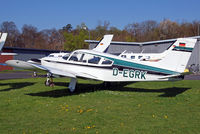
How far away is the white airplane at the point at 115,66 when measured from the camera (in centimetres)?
972

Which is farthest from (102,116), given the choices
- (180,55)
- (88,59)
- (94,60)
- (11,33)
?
(11,33)

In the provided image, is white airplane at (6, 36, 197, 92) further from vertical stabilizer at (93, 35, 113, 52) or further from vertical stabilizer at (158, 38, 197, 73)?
vertical stabilizer at (93, 35, 113, 52)

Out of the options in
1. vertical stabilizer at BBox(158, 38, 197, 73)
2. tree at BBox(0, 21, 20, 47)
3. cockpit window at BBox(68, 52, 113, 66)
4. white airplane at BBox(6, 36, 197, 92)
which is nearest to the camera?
vertical stabilizer at BBox(158, 38, 197, 73)

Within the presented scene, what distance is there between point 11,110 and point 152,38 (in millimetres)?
60877

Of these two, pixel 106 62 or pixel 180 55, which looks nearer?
pixel 180 55

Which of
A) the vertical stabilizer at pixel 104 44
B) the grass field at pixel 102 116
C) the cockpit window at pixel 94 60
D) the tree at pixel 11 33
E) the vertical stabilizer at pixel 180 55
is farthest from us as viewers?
the tree at pixel 11 33

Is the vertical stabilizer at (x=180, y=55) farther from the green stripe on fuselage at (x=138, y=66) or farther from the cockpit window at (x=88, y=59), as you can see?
the cockpit window at (x=88, y=59)

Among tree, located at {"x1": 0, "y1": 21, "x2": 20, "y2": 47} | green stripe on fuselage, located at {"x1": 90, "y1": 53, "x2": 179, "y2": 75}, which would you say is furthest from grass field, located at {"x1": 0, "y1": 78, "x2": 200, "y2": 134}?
tree, located at {"x1": 0, "y1": 21, "x2": 20, "y2": 47}

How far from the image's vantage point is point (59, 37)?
3295 inches

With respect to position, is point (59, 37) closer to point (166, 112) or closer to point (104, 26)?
point (104, 26)

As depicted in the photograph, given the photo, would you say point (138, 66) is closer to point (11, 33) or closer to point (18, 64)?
point (18, 64)

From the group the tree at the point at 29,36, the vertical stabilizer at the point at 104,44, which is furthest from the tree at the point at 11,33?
the vertical stabilizer at the point at 104,44

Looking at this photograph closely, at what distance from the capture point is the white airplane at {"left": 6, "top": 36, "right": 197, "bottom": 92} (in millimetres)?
9719

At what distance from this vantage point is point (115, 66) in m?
11.1
